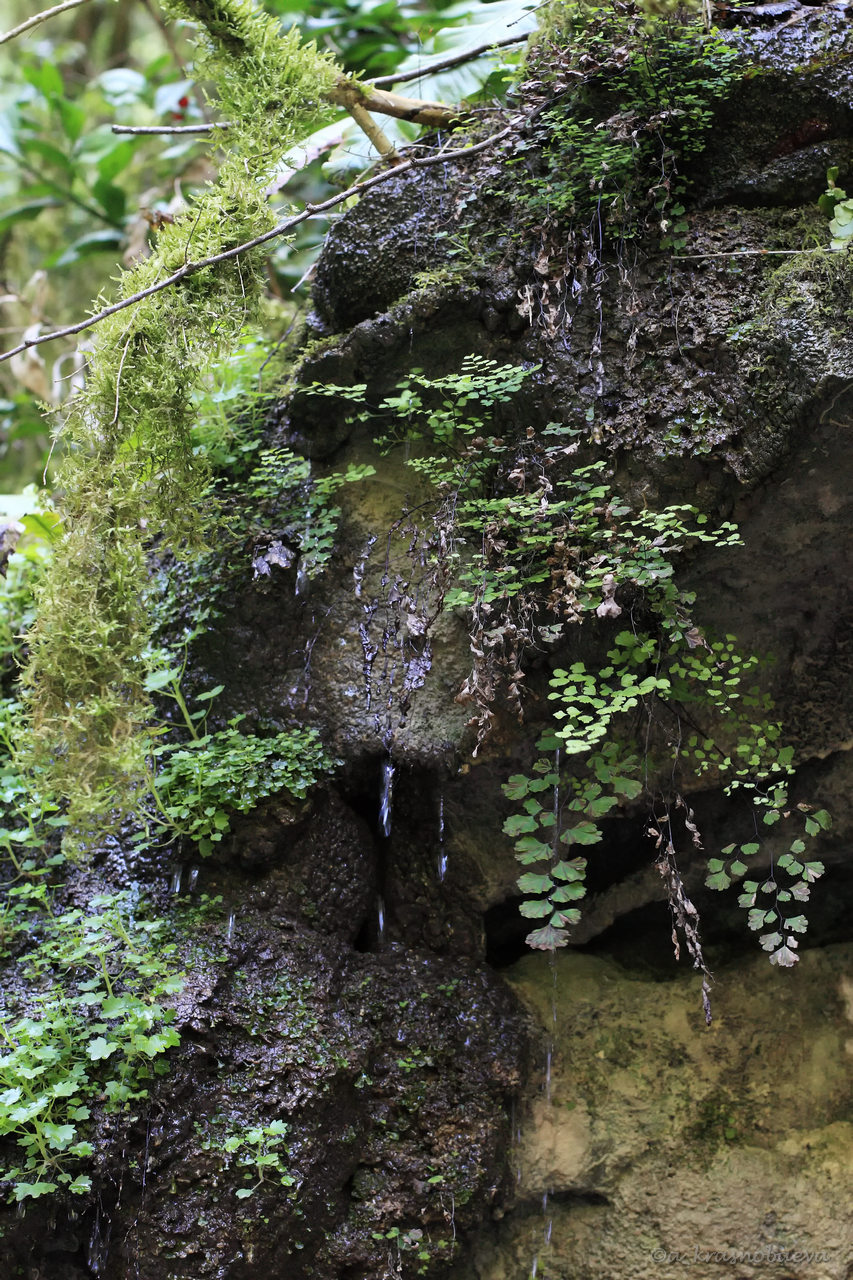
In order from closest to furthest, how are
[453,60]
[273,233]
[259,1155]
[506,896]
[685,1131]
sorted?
[259,1155]
[273,233]
[685,1131]
[506,896]
[453,60]

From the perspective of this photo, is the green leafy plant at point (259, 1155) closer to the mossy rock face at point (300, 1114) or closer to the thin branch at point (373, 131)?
the mossy rock face at point (300, 1114)

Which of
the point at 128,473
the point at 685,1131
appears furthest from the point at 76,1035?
the point at 685,1131

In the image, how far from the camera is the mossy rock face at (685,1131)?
3.11 metres

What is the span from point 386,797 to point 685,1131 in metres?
1.60

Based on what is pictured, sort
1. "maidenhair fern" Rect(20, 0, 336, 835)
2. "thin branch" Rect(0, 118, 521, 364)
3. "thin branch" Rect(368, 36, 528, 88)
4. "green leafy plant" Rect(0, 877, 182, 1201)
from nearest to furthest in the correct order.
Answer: "green leafy plant" Rect(0, 877, 182, 1201) < "thin branch" Rect(0, 118, 521, 364) < "maidenhair fern" Rect(20, 0, 336, 835) < "thin branch" Rect(368, 36, 528, 88)

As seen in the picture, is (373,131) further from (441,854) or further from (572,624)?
(441,854)

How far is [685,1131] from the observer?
10.6 feet

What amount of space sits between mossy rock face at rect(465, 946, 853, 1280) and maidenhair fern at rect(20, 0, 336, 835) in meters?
1.80

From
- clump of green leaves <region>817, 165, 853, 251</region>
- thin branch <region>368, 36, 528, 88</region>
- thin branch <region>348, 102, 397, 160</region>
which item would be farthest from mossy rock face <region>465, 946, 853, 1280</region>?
thin branch <region>368, 36, 528, 88</region>

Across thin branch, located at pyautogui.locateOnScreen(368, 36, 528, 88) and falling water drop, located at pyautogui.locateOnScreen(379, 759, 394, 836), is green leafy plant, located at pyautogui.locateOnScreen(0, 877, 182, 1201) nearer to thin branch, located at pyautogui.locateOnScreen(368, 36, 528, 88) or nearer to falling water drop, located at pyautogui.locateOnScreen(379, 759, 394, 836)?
falling water drop, located at pyautogui.locateOnScreen(379, 759, 394, 836)

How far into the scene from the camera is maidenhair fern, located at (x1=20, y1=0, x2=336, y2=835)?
288cm

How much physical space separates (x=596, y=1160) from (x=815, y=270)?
3033 millimetres

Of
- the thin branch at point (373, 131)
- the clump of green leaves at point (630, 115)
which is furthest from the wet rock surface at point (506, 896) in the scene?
the thin branch at point (373, 131)

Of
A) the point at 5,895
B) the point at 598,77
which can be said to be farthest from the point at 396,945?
the point at 598,77
